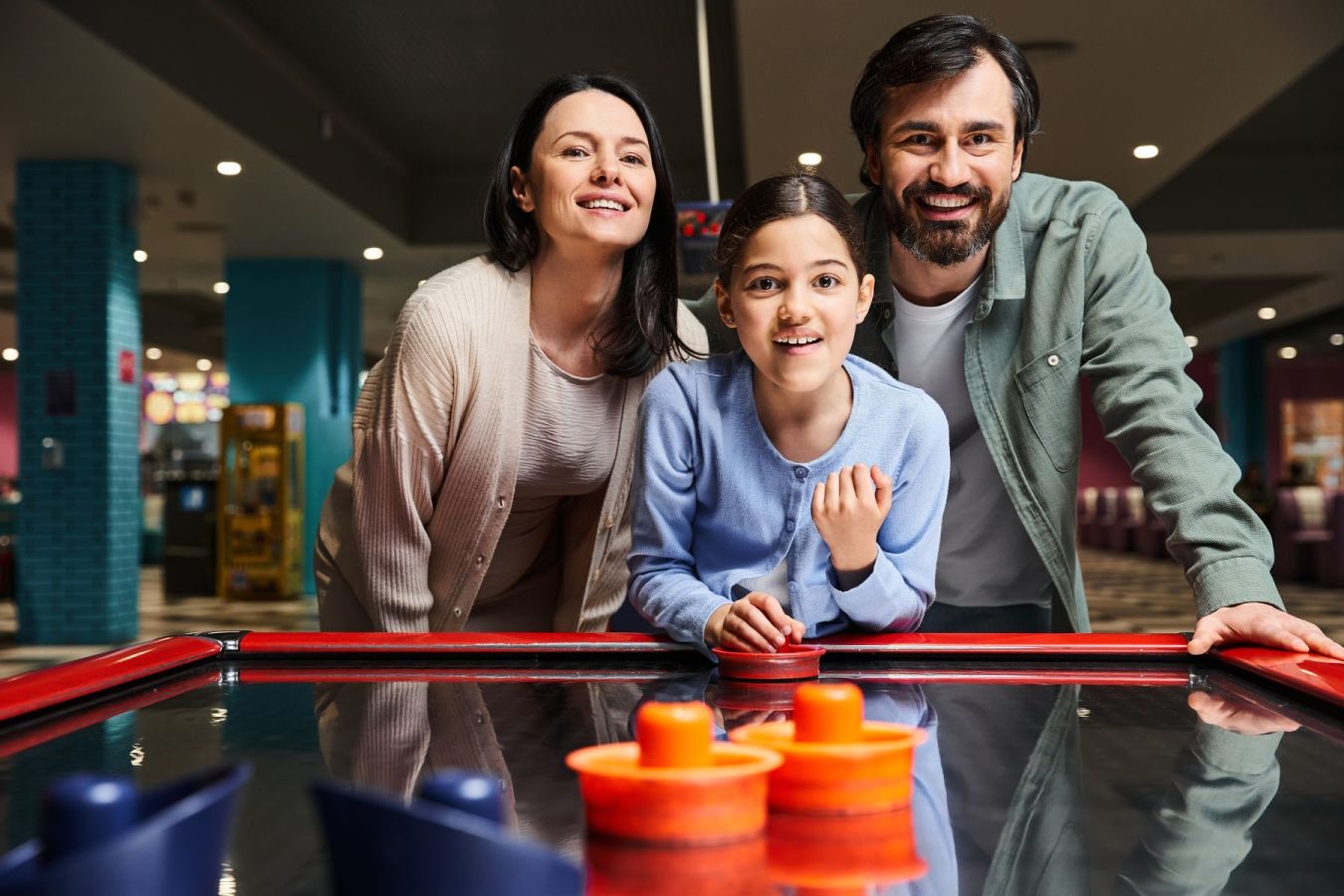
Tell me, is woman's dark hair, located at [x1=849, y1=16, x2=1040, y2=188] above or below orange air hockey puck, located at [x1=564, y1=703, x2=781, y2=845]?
above

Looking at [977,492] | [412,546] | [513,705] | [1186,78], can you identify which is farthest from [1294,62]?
[513,705]

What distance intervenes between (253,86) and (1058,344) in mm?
6465

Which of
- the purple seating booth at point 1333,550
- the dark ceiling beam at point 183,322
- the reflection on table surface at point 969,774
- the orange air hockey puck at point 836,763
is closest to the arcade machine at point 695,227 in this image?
the reflection on table surface at point 969,774

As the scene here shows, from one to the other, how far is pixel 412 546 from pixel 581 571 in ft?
1.00

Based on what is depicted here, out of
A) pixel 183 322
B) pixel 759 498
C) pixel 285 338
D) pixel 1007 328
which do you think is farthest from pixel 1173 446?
pixel 183 322

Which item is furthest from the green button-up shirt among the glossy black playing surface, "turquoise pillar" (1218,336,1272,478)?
"turquoise pillar" (1218,336,1272,478)

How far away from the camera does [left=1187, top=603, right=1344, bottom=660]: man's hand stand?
51.3 inches

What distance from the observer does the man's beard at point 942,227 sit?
6.00 ft

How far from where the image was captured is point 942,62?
179 centimetres

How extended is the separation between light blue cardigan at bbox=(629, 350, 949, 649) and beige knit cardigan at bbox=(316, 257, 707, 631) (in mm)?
379

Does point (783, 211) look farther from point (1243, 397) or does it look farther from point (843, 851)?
point (1243, 397)

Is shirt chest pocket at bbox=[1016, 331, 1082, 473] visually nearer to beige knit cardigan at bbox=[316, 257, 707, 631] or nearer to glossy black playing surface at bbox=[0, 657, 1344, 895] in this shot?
beige knit cardigan at bbox=[316, 257, 707, 631]

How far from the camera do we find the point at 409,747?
35.4 inches

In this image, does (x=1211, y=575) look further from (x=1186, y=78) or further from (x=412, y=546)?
(x=1186, y=78)
